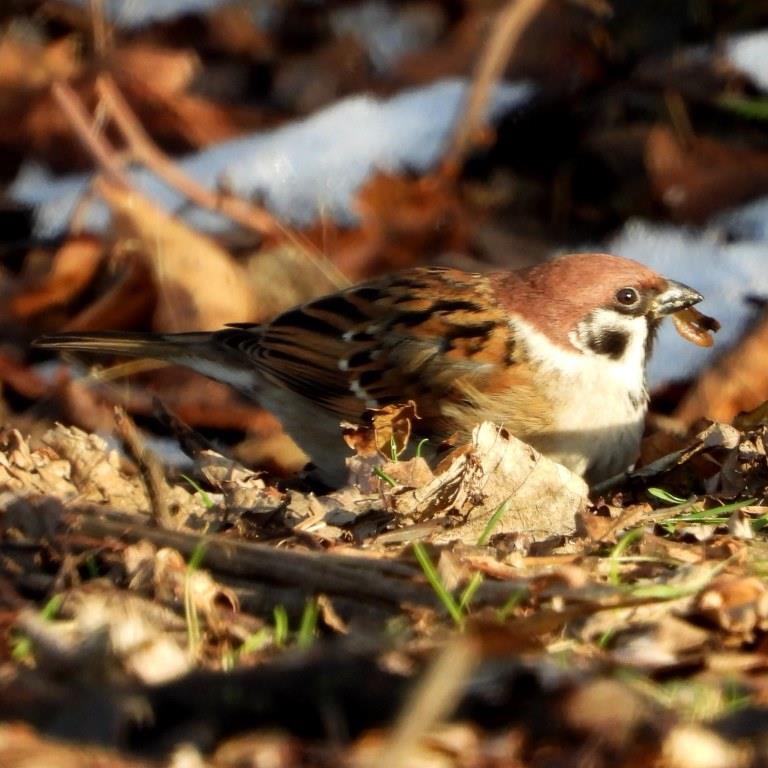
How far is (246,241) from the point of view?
22.3 ft

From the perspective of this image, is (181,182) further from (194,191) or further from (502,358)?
(502,358)

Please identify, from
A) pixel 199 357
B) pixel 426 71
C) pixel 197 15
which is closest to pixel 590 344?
pixel 199 357

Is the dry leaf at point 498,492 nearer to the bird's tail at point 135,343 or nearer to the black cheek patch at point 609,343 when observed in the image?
the black cheek patch at point 609,343

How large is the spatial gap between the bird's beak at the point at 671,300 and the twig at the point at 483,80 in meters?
2.69

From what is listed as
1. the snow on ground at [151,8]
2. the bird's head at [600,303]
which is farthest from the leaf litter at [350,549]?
the snow on ground at [151,8]

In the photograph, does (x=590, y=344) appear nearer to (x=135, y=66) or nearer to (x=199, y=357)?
(x=199, y=357)

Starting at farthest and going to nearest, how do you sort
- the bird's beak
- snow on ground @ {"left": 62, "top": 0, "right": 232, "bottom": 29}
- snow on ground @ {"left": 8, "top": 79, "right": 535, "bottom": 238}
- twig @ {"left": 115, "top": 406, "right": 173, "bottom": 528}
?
snow on ground @ {"left": 62, "top": 0, "right": 232, "bottom": 29}, snow on ground @ {"left": 8, "top": 79, "right": 535, "bottom": 238}, the bird's beak, twig @ {"left": 115, "top": 406, "right": 173, "bottom": 528}

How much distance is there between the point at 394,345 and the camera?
A: 4.84 meters

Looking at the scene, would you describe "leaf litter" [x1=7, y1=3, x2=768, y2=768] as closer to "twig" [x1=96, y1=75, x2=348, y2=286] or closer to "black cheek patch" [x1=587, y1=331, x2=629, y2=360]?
"twig" [x1=96, y1=75, x2=348, y2=286]

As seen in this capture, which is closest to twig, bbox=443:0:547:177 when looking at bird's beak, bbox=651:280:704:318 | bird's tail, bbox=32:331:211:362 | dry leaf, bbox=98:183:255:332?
dry leaf, bbox=98:183:255:332

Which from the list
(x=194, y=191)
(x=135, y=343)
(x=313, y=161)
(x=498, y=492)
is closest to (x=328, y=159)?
(x=313, y=161)

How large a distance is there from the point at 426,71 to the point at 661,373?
2.51 metres

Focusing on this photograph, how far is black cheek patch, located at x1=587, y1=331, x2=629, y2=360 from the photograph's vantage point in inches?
185

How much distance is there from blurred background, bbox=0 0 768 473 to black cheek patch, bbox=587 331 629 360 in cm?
115
